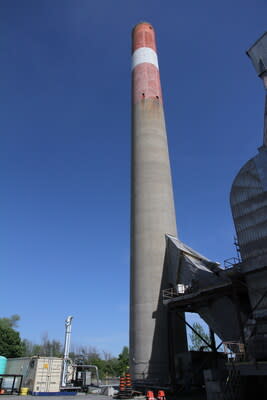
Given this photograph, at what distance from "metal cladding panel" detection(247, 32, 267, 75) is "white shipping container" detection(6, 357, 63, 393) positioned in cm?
3201

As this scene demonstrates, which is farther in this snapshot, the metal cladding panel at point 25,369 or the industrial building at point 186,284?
the metal cladding panel at point 25,369

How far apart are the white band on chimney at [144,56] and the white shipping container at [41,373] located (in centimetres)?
3778

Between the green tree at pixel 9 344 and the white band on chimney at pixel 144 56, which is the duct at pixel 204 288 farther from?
the green tree at pixel 9 344

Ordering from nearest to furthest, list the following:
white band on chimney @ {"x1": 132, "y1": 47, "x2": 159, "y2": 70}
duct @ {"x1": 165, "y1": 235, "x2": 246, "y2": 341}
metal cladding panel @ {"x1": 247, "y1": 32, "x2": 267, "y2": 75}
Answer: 1. duct @ {"x1": 165, "y1": 235, "x2": 246, "y2": 341}
2. metal cladding panel @ {"x1": 247, "y1": 32, "x2": 267, "y2": 75}
3. white band on chimney @ {"x1": 132, "y1": 47, "x2": 159, "y2": 70}

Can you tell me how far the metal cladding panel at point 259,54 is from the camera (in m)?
30.6

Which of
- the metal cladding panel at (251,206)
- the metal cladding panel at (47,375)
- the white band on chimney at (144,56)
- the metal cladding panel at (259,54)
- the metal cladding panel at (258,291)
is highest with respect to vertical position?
the white band on chimney at (144,56)

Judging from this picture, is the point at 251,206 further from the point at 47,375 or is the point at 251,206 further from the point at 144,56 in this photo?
the point at 144,56

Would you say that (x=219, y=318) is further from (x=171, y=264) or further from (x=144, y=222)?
(x=144, y=222)

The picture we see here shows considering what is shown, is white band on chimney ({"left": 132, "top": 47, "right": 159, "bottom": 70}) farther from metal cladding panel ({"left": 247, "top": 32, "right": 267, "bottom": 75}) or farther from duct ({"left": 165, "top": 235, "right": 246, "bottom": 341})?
duct ({"left": 165, "top": 235, "right": 246, "bottom": 341})

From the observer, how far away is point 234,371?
18.7m

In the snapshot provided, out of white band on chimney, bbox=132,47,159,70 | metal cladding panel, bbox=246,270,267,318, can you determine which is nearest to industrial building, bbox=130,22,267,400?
metal cladding panel, bbox=246,270,267,318

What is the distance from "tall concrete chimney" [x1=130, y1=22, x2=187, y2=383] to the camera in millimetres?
28031

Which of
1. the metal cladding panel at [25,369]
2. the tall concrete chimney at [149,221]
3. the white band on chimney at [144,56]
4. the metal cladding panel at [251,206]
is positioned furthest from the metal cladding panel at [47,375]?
the white band on chimney at [144,56]

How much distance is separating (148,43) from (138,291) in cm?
3553
